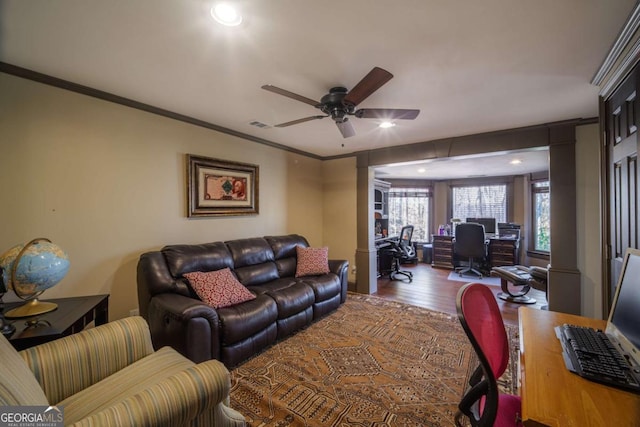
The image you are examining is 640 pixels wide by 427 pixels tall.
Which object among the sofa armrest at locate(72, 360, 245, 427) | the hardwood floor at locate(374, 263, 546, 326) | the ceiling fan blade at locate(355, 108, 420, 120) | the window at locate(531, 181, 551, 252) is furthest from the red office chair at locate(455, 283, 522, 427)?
the window at locate(531, 181, 551, 252)

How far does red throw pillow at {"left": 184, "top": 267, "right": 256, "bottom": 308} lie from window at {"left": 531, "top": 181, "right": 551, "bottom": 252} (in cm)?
652

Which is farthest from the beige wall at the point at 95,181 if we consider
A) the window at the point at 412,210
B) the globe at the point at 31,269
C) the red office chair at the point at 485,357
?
the window at the point at 412,210

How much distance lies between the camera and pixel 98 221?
2.38 meters

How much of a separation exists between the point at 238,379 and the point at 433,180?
22.5ft

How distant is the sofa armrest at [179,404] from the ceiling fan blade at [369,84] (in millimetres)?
1822

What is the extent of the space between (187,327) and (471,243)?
5382 millimetres

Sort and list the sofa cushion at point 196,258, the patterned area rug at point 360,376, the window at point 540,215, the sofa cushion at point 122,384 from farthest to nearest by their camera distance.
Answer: the window at point 540,215 < the sofa cushion at point 196,258 < the patterned area rug at point 360,376 < the sofa cushion at point 122,384

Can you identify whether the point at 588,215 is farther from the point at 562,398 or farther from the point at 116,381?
the point at 116,381

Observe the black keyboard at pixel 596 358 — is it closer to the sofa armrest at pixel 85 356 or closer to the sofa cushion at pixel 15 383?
the sofa cushion at pixel 15 383

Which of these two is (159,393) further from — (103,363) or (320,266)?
(320,266)

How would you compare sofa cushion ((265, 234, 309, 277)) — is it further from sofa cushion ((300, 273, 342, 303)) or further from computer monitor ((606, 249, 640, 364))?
computer monitor ((606, 249, 640, 364))

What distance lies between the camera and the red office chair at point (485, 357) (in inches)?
39.4

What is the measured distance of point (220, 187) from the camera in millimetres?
3352

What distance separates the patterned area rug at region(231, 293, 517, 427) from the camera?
174 cm
